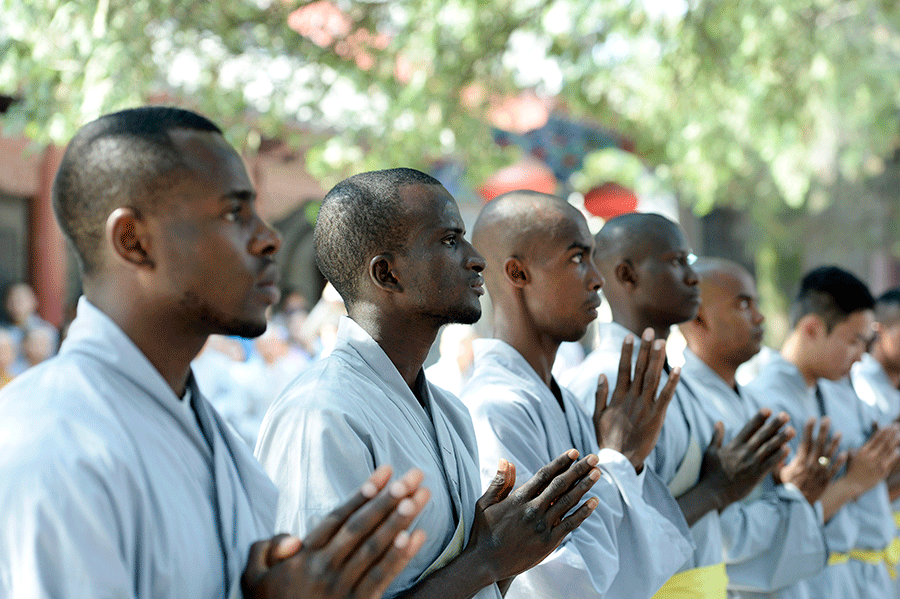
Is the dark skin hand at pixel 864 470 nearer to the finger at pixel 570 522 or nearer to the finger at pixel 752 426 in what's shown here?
the finger at pixel 752 426

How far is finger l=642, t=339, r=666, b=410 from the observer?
2707 millimetres

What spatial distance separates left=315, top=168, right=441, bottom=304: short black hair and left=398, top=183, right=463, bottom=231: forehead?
0.02 meters

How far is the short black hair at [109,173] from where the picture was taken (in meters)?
1.54

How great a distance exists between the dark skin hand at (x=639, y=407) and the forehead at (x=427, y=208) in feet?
2.32

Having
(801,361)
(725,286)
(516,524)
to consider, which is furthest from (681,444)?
(801,361)

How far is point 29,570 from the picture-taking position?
1.26m

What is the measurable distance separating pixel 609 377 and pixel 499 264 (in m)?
0.65

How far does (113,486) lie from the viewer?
135 centimetres

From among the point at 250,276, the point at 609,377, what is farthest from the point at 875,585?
the point at 250,276

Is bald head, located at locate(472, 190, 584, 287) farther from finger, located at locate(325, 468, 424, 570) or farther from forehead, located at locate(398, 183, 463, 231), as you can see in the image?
finger, located at locate(325, 468, 424, 570)

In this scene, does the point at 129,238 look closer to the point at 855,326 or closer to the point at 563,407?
the point at 563,407

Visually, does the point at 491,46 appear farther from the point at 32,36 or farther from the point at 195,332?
the point at 195,332

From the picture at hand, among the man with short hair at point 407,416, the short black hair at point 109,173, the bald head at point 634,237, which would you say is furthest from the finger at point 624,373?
the short black hair at point 109,173

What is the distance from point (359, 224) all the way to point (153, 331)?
0.84m
